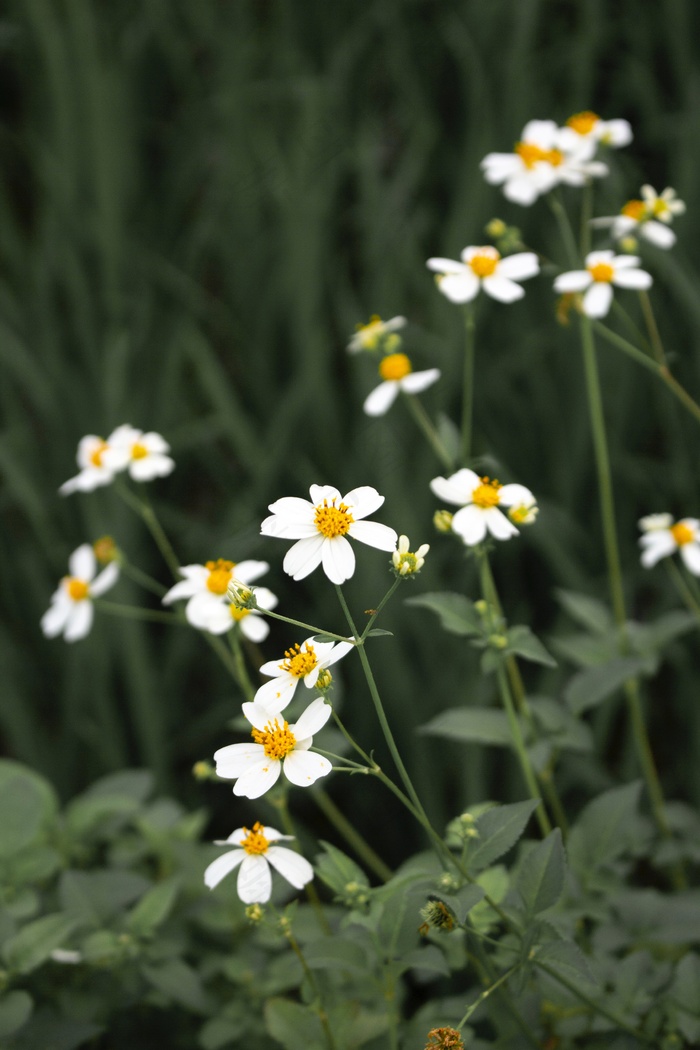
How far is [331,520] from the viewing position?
34.8 inches

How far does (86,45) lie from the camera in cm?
234

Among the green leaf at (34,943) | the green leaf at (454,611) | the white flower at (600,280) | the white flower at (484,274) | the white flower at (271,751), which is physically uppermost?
the white flower at (484,274)

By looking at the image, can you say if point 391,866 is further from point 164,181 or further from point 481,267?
point 164,181

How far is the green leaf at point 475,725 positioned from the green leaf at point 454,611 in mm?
222

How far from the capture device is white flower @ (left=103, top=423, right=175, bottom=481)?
1358mm

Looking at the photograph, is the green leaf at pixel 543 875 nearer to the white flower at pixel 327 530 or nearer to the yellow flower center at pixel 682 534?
the white flower at pixel 327 530

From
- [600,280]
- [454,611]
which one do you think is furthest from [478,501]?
[600,280]

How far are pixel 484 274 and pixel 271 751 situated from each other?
815 mm

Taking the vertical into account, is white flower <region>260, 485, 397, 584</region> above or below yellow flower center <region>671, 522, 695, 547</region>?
above

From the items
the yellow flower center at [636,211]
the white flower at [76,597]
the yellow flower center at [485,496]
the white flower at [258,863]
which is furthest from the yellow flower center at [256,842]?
the yellow flower center at [636,211]

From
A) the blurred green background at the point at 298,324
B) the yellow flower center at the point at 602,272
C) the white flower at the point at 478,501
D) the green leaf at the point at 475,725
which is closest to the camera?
the white flower at the point at 478,501

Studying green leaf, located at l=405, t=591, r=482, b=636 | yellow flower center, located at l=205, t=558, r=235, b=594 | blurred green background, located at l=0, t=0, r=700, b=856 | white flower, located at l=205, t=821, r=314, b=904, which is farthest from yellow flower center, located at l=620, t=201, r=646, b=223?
white flower, located at l=205, t=821, r=314, b=904

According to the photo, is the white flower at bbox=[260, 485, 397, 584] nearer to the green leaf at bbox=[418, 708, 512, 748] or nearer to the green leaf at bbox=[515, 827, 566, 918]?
the green leaf at bbox=[515, 827, 566, 918]

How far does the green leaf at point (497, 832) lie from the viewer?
0.91m
